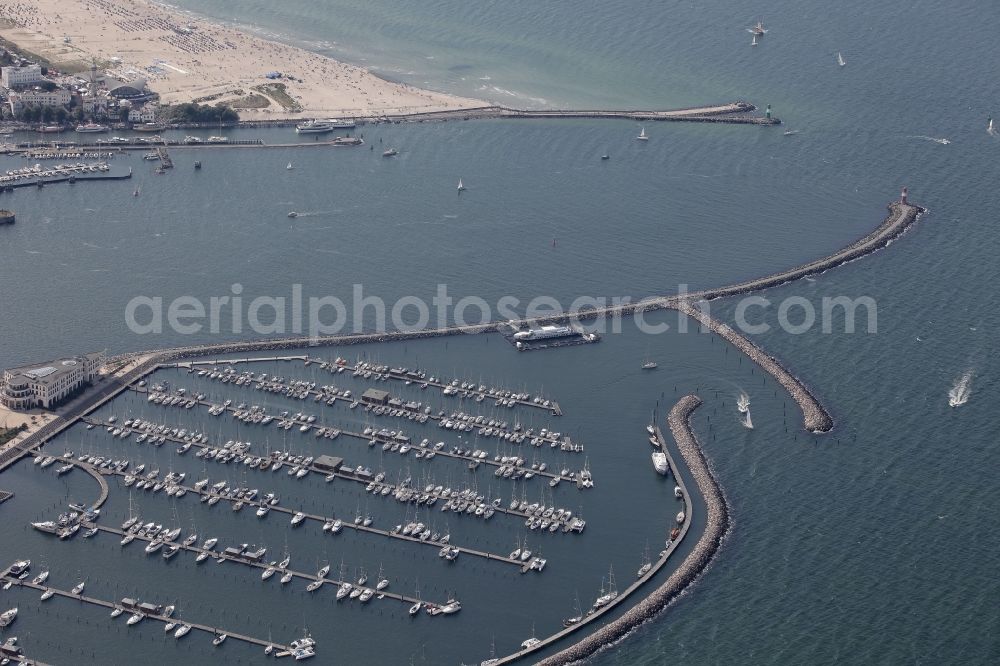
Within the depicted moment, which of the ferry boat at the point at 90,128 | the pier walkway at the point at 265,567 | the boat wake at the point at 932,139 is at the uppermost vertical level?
the boat wake at the point at 932,139

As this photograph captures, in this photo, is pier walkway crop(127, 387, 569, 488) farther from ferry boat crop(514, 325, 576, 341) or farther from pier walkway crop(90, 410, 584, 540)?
ferry boat crop(514, 325, 576, 341)

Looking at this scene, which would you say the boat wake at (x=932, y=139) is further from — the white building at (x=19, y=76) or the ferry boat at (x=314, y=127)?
the white building at (x=19, y=76)

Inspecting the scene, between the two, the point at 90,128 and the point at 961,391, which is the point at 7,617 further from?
the point at 90,128

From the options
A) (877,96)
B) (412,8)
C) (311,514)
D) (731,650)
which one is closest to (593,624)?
(731,650)

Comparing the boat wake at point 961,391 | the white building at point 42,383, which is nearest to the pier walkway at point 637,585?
the boat wake at point 961,391

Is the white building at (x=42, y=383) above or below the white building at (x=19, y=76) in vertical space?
below

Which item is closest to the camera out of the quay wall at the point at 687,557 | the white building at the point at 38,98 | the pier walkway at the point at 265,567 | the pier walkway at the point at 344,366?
the quay wall at the point at 687,557
